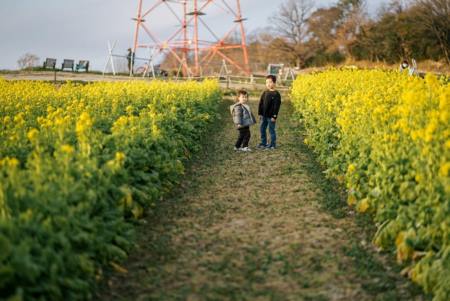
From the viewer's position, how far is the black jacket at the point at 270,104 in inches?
492

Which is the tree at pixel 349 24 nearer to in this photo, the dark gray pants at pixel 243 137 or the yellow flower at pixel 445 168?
the dark gray pants at pixel 243 137

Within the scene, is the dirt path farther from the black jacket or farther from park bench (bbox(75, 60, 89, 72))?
park bench (bbox(75, 60, 89, 72))

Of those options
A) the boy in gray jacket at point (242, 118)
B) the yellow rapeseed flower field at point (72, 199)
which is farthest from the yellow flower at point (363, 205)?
the boy in gray jacket at point (242, 118)

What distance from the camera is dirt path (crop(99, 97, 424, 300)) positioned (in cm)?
528

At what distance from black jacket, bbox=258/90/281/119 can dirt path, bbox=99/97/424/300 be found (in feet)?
9.96

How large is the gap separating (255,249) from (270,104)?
21.9ft

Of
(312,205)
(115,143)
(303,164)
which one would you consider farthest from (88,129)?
(303,164)

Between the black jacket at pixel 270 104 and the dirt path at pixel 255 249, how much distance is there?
3034 millimetres

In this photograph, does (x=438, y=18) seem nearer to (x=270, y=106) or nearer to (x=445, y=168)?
(x=270, y=106)

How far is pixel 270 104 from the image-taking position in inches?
496

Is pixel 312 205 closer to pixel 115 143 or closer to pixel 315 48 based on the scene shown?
pixel 115 143

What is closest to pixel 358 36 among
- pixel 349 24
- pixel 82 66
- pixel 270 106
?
pixel 349 24

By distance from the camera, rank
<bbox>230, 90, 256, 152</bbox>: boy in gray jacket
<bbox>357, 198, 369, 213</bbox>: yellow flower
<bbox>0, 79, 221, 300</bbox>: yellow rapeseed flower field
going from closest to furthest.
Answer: <bbox>0, 79, 221, 300</bbox>: yellow rapeseed flower field → <bbox>357, 198, 369, 213</bbox>: yellow flower → <bbox>230, 90, 256, 152</bbox>: boy in gray jacket

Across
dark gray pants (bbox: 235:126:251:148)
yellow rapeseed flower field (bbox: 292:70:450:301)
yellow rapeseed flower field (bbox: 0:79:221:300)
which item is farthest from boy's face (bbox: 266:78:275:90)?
yellow rapeseed flower field (bbox: 0:79:221:300)
